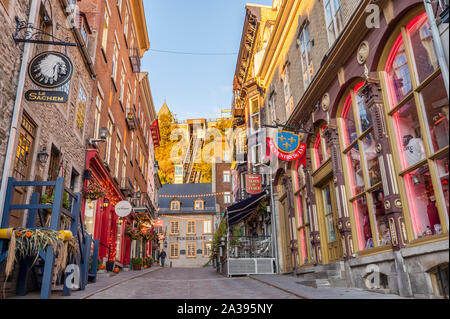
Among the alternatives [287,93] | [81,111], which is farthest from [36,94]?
[287,93]

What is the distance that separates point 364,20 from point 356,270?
5276 millimetres

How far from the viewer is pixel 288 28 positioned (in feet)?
45.5

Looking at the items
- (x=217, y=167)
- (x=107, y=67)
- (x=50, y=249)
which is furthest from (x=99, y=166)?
(x=217, y=167)

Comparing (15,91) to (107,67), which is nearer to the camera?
(15,91)

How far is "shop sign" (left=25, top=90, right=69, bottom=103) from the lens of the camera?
7.26 m

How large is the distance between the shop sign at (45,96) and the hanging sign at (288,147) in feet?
21.1

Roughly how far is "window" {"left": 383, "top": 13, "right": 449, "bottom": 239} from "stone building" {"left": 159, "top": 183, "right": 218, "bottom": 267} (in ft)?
117

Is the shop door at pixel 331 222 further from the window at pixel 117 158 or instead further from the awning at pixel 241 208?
the window at pixel 117 158

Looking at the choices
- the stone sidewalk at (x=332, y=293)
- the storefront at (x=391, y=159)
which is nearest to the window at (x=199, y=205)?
the storefront at (x=391, y=159)

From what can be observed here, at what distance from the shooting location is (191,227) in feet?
142

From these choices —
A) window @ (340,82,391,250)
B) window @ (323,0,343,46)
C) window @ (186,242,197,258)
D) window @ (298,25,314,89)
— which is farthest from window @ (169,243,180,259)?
window @ (323,0,343,46)

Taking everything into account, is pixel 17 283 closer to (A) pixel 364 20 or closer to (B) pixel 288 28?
(A) pixel 364 20

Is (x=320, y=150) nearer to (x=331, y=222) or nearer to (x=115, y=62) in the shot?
(x=331, y=222)
